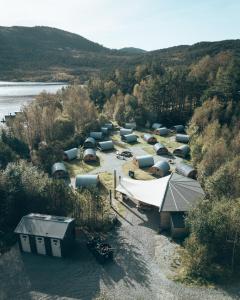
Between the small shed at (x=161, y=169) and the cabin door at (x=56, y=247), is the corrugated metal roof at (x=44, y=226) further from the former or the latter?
the small shed at (x=161, y=169)

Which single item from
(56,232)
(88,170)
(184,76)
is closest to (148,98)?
(184,76)

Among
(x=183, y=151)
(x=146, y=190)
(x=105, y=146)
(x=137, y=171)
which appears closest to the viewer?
(x=146, y=190)

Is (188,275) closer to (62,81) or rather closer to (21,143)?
(21,143)

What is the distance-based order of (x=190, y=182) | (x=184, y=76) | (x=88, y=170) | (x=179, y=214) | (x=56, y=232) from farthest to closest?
(x=184, y=76) < (x=88, y=170) < (x=190, y=182) < (x=179, y=214) < (x=56, y=232)

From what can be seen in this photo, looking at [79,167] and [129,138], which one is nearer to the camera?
[79,167]

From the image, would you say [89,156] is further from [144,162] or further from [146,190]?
[146,190]

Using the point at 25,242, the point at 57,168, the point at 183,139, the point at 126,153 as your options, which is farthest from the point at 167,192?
the point at 183,139

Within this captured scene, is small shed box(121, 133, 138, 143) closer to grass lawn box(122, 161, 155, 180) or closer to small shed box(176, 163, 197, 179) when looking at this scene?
grass lawn box(122, 161, 155, 180)
